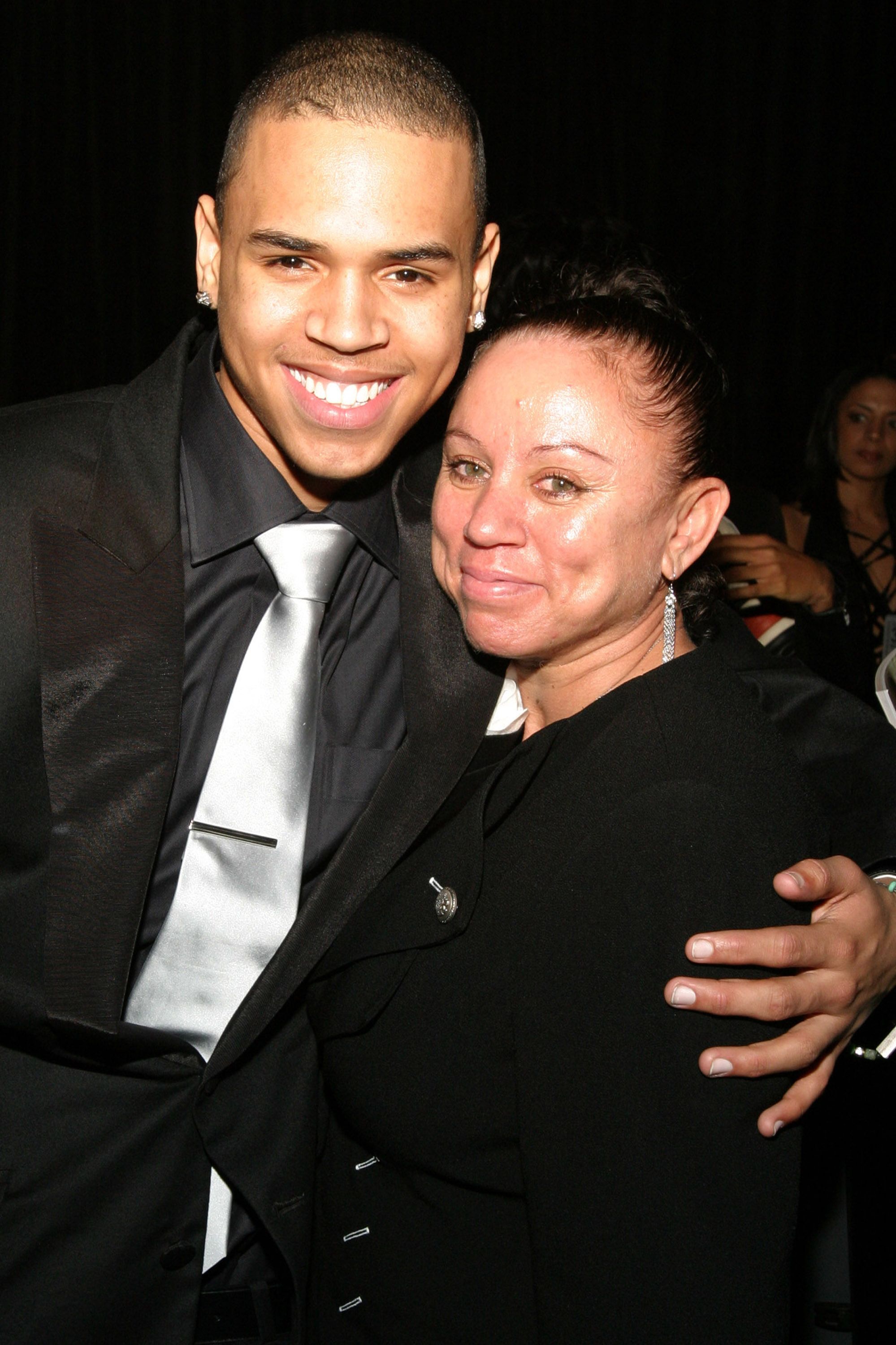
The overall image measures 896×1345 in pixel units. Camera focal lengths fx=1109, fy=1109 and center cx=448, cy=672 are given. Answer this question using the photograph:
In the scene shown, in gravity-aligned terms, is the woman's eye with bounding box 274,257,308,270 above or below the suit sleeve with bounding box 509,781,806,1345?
above

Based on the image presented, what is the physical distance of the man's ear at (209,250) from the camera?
1471mm

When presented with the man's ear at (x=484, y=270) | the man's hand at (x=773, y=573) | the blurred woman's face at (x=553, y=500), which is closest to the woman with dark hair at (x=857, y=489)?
the man's hand at (x=773, y=573)

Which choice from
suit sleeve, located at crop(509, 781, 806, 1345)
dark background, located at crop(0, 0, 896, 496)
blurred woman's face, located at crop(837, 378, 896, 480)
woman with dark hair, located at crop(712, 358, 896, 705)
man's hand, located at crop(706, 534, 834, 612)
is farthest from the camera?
dark background, located at crop(0, 0, 896, 496)

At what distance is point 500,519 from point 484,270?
465 millimetres

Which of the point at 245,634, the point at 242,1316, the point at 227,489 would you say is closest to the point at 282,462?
the point at 227,489

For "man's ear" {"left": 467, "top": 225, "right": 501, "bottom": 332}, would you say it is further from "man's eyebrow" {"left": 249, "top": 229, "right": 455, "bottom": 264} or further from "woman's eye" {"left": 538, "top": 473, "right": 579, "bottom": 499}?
"woman's eye" {"left": 538, "top": 473, "right": 579, "bottom": 499}

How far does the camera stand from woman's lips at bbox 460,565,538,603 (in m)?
1.32

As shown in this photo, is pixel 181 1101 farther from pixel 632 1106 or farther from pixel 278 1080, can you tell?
pixel 632 1106

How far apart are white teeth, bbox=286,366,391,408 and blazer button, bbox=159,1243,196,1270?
1051 mm

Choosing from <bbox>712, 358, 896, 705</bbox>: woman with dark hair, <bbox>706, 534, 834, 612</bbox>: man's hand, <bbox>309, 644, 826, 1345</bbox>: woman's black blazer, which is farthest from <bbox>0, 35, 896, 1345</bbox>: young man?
<bbox>712, 358, 896, 705</bbox>: woman with dark hair

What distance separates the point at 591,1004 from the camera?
3.45 feet

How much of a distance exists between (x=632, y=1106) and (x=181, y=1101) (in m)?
0.60

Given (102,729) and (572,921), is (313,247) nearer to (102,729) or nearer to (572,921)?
(102,729)

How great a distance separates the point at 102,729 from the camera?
1278mm
